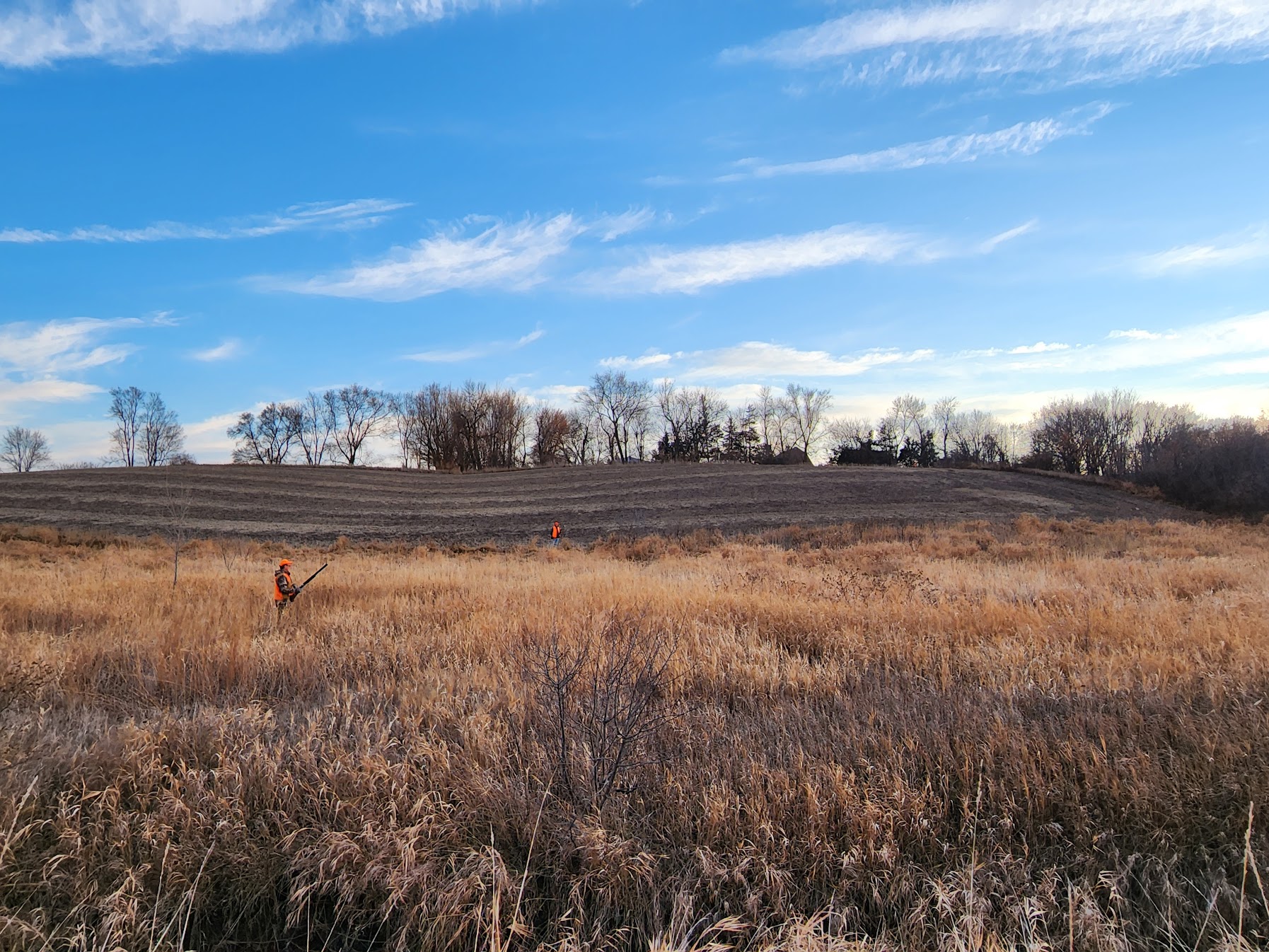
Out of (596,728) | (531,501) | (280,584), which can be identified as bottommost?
(531,501)

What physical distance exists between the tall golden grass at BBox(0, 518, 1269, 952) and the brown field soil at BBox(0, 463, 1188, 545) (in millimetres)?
24423

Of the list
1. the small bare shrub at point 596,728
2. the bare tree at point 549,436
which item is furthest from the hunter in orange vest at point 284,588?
the bare tree at point 549,436

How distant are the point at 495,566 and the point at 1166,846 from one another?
1661 centimetres

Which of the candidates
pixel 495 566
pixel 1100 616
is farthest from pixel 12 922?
pixel 495 566

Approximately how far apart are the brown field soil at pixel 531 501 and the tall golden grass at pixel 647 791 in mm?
24423

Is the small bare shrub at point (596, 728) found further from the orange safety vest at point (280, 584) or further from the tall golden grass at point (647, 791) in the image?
the orange safety vest at point (280, 584)

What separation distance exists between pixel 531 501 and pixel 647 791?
42447 mm

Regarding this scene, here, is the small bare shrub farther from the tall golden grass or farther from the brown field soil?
the brown field soil

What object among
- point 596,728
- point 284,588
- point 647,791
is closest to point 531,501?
point 284,588

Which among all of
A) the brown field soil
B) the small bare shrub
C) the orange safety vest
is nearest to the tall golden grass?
the small bare shrub

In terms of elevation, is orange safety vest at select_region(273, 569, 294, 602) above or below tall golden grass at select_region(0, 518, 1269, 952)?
above

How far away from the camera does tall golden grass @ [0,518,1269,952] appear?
2.85 metres

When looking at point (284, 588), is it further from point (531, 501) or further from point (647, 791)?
point (531, 501)

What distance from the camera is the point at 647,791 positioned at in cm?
364
